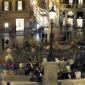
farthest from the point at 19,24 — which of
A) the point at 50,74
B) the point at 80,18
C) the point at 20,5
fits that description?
the point at 50,74

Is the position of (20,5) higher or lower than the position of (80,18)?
higher

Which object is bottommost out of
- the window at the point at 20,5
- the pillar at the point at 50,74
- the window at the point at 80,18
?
the pillar at the point at 50,74

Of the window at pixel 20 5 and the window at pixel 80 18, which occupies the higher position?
the window at pixel 20 5

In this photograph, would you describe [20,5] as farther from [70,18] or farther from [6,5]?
[70,18]

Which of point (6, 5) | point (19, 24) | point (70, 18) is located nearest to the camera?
point (19, 24)

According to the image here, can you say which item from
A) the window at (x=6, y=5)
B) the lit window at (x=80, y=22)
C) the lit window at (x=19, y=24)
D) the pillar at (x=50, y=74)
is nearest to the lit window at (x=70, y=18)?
the lit window at (x=80, y=22)

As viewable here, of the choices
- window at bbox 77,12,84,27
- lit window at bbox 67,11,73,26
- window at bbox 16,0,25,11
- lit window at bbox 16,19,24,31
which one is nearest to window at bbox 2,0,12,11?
window at bbox 16,0,25,11

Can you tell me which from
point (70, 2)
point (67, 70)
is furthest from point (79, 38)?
point (67, 70)

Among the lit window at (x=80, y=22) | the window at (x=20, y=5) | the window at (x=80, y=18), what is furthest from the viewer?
the window at (x=20, y=5)

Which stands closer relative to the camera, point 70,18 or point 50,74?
point 50,74

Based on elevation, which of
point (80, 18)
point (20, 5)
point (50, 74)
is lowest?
point (50, 74)

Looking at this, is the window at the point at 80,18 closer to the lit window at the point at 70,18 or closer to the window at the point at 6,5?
the lit window at the point at 70,18

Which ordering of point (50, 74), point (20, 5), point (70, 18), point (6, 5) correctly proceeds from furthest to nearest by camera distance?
point (70, 18) < point (20, 5) < point (6, 5) < point (50, 74)

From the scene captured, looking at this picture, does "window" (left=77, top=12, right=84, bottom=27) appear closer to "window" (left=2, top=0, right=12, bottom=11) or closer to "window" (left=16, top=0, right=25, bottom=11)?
"window" (left=16, top=0, right=25, bottom=11)
